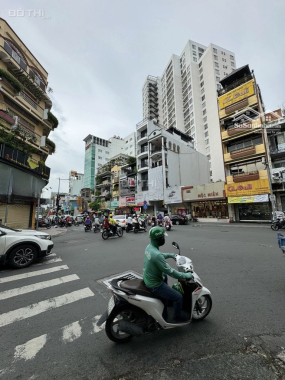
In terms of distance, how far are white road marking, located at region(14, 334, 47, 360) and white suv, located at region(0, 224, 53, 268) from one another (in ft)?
13.6

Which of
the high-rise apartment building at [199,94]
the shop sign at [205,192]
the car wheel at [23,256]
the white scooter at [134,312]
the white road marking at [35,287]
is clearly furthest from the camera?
the high-rise apartment building at [199,94]

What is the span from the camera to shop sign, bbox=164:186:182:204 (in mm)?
29672

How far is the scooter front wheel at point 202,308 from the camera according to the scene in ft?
9.40

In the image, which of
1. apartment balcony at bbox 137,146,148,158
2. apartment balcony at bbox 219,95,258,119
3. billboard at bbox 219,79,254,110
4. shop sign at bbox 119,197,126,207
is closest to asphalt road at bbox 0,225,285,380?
apartment balcony at bbox 219,95,258,119

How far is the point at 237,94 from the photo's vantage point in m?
24.3

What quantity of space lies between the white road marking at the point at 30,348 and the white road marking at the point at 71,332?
0.27m

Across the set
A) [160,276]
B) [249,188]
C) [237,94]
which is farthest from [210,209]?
[160,276]

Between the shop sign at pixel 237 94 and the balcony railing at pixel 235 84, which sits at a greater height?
the balcony railing at pixel 235 84

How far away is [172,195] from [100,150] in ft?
172

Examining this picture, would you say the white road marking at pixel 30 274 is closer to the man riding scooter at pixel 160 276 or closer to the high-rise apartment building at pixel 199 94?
the man riding scooter at pixel 160 276

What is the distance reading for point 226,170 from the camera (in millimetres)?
25109

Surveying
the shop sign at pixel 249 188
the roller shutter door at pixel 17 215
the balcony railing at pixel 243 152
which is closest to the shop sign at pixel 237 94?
the balcony railing at pixel 243 152

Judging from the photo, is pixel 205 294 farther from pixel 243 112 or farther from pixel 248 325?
pixel 243 112

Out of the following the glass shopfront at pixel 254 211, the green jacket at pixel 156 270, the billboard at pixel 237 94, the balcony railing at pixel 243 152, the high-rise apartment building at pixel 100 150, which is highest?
the high-rise apartment building at pixel 100 150
